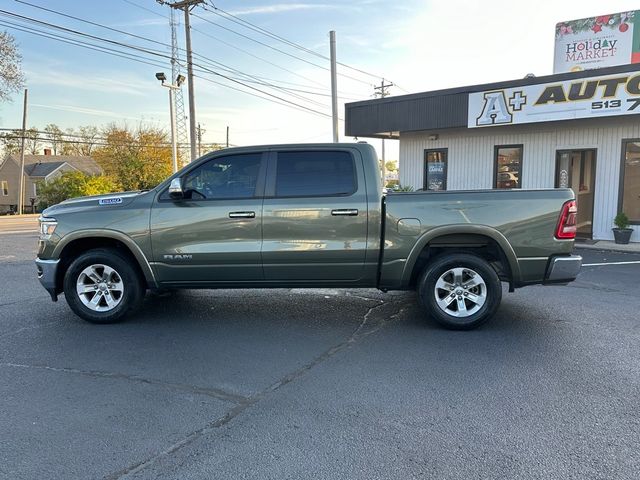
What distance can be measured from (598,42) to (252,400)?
17.0 metres

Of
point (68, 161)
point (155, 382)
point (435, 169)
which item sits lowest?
point (155, 382)

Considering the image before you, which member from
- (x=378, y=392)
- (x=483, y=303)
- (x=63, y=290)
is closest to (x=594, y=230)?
(x=483, y=303)

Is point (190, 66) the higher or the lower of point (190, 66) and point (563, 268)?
the higher

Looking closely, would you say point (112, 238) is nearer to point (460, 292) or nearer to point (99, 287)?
point (99, 287)

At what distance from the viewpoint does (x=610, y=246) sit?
39.5ft

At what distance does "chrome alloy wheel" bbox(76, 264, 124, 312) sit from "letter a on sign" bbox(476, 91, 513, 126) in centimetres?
1063

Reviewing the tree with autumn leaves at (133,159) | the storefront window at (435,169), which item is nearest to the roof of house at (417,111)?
the storefront window at (435,169)

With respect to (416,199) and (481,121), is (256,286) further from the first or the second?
(481,121)

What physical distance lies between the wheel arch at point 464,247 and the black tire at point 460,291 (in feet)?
0.48

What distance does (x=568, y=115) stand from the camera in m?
11.8

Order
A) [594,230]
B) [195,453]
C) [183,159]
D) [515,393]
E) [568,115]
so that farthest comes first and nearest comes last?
[183,159] → [594,230] → [568,115] → [515,393] → [195,453]

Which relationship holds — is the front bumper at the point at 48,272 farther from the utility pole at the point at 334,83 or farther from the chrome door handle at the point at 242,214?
the utility pole at the point at 334,83

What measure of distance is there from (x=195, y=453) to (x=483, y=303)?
11.6ft

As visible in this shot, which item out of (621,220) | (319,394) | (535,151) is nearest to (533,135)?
(535,151)
